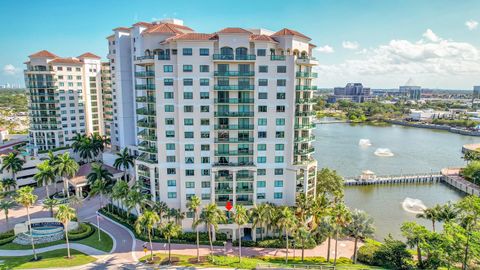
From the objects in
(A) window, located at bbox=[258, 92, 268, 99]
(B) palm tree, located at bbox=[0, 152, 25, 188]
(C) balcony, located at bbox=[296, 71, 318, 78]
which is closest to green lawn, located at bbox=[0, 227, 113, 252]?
(B) palm tree, located at bbox=[0, 152, 25, 188]

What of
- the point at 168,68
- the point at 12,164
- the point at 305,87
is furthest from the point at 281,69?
the point at 12,164

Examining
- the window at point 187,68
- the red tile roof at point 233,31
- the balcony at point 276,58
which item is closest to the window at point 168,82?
the window at point 187,68

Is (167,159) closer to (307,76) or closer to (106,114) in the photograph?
(307,76)

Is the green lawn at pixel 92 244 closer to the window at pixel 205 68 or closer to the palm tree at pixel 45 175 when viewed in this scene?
the palm tree at pixel 45 175

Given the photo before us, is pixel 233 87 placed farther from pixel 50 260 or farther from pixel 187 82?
pixel 50 260

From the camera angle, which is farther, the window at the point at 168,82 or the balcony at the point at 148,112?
the balcony at the point at 148,112

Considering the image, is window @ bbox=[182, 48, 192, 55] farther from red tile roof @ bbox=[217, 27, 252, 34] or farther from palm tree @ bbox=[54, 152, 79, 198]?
palm tree @ bbox=[54, 152, 79, 198]

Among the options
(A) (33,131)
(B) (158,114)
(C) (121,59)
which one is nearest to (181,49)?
(B) (158,114)
